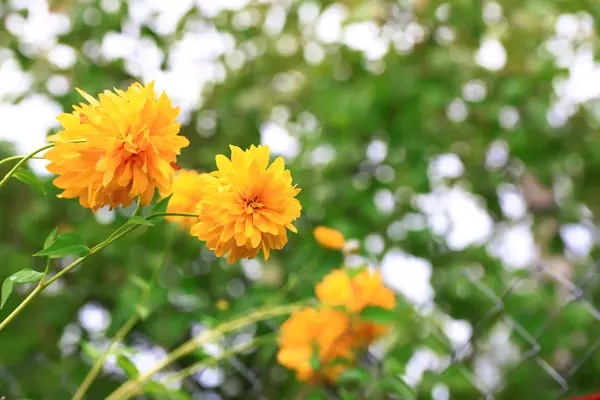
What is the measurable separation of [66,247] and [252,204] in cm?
15

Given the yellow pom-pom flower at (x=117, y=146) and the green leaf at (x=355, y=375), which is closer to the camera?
the yellow pom-pom flower at (x=117, y=146)

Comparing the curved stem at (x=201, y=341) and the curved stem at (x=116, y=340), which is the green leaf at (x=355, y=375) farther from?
the curved stem at (x=116, y=340)

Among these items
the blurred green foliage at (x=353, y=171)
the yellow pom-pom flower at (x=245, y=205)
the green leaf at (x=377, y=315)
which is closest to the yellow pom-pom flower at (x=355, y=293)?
the green leaf at (x=377, y=315)

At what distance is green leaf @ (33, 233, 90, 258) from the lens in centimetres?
53

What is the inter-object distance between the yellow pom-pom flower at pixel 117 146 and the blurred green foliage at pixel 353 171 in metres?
0.69

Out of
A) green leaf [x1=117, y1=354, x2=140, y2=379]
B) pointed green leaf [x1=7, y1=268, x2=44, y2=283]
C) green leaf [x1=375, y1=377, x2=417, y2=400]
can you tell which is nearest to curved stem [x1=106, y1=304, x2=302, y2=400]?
green leaf [x1=117, y1=354, x2=140, y2=379]

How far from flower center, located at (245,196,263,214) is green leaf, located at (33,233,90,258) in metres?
0.13

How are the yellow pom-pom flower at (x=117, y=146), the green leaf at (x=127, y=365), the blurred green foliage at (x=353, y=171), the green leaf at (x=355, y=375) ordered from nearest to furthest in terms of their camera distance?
the yellow pom-pom flower at (x=117, y=146), the green leaf at (x=127, y=365), the green leaf at (x=355, y=375), the blurred green foliage at (x=353, y=171)

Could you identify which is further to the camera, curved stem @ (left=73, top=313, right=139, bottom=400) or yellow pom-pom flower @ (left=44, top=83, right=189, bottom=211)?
curved stem @ (left=73, top=313, right=139, bottom=400)

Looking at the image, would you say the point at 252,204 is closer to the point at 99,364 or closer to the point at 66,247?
the point at 66,247

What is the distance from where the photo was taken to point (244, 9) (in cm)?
179

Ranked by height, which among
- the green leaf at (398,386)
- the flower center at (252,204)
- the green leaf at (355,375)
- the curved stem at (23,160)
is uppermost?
the curved stem at (23,160)

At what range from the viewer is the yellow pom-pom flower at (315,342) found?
970 millimetres

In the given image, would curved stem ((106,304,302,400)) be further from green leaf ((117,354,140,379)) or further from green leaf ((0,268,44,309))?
green leaf ((0,268,44,309))
